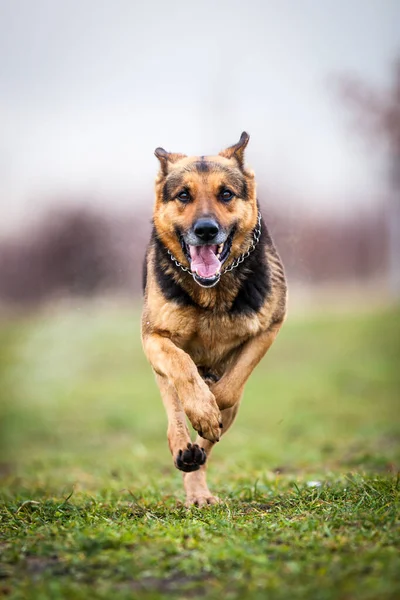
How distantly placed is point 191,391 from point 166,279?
1.02m

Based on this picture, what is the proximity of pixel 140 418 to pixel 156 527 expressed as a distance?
1100 centimetres

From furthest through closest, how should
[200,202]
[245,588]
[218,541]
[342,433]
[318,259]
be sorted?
[318,259]
[342,433]
[200,202]
[218,541]
[245,588]

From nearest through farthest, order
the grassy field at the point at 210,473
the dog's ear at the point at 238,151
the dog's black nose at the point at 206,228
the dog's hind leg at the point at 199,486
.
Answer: the grassy field at the point at 210,473, the dog's black nose at the point at 206,228, the dog's hind leg at the point at 199,486, the dog's ear at the point at 238,151

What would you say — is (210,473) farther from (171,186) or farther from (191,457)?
(171,186)

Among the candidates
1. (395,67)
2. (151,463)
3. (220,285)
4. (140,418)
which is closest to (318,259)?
(395,67)

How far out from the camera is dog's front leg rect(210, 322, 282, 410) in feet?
19.1

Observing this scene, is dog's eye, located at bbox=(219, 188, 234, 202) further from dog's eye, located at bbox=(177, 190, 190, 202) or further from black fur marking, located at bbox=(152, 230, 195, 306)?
black fur marking, located at bbox=(152, 230, 195, 306)

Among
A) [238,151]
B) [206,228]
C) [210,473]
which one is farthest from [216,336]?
[210,473]

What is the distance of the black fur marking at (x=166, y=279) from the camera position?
19.3ft

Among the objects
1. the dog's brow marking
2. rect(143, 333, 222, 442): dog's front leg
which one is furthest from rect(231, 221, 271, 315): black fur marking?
the dog's brow marking

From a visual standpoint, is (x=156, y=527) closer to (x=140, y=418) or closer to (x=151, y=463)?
(x=151, y=463)

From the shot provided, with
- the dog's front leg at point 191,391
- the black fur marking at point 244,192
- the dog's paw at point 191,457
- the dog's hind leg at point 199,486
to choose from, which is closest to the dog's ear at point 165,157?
the black fur marking at point 244,192

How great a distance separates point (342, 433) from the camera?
1317 centimetres

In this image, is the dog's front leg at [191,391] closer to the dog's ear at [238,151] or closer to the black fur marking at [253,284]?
the black fur marking at [253,284]
